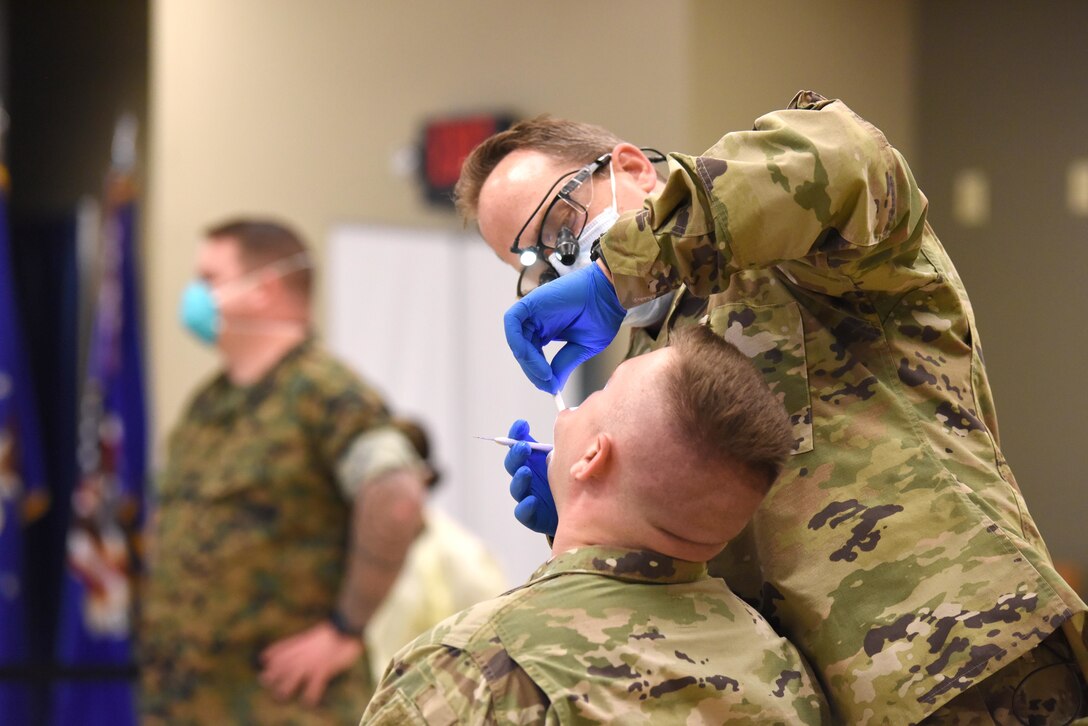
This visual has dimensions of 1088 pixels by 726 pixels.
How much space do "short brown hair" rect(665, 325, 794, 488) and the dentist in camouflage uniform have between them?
7cm

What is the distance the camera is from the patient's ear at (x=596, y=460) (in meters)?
1.13

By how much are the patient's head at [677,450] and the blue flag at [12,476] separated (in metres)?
2.92

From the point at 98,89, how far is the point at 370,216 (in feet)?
3.93

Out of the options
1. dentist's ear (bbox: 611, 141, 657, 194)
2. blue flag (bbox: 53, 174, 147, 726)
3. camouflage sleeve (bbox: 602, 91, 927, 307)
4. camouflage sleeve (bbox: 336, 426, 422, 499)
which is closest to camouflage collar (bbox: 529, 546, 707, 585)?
camouflage sleeve (bbox: 602, 91, 927, 307)

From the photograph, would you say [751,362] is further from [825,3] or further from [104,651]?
[104,651]

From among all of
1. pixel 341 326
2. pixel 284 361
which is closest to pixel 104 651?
pixel 341 326

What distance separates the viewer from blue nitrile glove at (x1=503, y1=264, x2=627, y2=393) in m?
1.20

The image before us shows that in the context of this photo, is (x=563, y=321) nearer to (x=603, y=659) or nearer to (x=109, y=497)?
(x=603, y=659)

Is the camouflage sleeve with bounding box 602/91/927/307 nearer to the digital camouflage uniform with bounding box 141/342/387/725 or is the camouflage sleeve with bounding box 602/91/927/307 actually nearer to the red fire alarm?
the digital camouflage uniform with bounding box 141/342/387/725

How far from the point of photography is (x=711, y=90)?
3002mm

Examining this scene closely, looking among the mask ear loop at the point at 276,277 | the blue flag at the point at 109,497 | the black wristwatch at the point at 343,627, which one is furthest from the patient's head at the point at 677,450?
the blue flag at the point at 109,497

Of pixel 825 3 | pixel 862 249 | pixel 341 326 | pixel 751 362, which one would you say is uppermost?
pixel 825 3

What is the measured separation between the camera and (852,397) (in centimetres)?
123

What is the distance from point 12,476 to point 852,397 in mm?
3116
